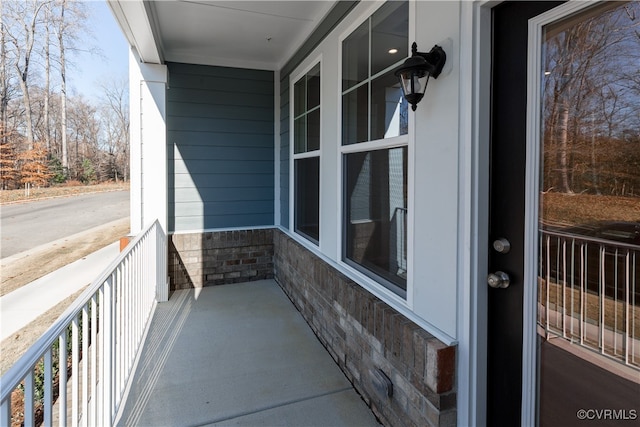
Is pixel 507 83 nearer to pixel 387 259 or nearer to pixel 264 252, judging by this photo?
pixel 387 259

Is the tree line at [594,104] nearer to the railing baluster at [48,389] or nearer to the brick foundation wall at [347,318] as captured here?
the brick foundation wall at [347,318]

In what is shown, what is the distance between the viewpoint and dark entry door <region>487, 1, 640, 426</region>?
105 cm

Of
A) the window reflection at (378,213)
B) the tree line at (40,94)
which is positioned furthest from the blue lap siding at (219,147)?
the window reflection at (378,213)

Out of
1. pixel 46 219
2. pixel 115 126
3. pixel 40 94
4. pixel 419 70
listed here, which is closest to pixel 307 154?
pixel 419 70

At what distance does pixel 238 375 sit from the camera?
2.50 metres

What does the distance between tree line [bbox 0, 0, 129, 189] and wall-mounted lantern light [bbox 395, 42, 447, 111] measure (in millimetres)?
4914

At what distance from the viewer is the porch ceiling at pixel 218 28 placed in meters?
2.93

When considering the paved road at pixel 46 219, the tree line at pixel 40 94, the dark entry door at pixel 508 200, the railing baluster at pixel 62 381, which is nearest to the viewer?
the railing baluster at pixel 62 381

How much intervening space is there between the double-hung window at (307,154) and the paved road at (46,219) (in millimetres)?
2894

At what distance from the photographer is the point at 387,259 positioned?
2.18 metres

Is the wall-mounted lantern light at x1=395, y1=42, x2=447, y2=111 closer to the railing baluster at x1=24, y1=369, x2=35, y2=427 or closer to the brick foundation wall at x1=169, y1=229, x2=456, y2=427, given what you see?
the brick foundation wall at x1=169, y1=229, x2=456, y2=427

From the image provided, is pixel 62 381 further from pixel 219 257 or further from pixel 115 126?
pixel 115 126

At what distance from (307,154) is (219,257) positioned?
1.91 metres

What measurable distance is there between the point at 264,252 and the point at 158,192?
1.50 meters
